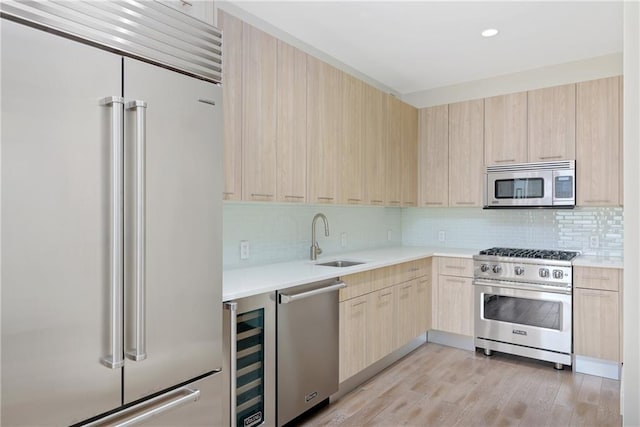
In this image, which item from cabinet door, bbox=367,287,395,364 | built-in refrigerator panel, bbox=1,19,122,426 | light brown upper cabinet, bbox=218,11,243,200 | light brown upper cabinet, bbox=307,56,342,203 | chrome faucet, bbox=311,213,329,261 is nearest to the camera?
built-in refrigerator panel, bbox=1,19,122,426

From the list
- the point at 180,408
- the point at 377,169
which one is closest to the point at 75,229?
the point at 180,408

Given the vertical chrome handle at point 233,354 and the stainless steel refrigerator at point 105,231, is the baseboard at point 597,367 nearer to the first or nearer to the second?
the vertical chrome handle at point 233,354

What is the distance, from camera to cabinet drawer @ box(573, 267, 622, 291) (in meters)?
3.12

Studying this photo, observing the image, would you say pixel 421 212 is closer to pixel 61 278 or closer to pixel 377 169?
pixel 377 169

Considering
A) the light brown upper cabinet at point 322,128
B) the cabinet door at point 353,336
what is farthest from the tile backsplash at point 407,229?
the cabinet door at point 353,336

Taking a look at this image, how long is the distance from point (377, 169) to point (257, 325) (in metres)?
1.97

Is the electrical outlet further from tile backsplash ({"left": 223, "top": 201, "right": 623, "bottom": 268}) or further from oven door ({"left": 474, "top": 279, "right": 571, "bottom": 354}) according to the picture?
oven door ({"left": 474, "top": 279, "right": 571, "bottom": 354})

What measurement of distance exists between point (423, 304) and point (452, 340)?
1.64 ft

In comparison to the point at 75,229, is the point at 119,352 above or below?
below

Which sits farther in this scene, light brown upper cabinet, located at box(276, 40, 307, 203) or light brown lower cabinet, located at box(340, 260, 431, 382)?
Answer: light brown lower cabinet, located at box(340, 260, 431, 382)

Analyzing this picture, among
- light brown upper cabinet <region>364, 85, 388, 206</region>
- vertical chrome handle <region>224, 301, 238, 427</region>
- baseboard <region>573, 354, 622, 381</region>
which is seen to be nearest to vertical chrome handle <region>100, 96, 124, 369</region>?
vertical chrome handle <region>224, 301, 238, 427</region>

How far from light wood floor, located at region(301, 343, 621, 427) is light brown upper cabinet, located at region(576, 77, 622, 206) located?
4.90 feet

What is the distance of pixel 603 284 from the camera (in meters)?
3.15

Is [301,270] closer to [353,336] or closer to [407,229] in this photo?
[353,336]
